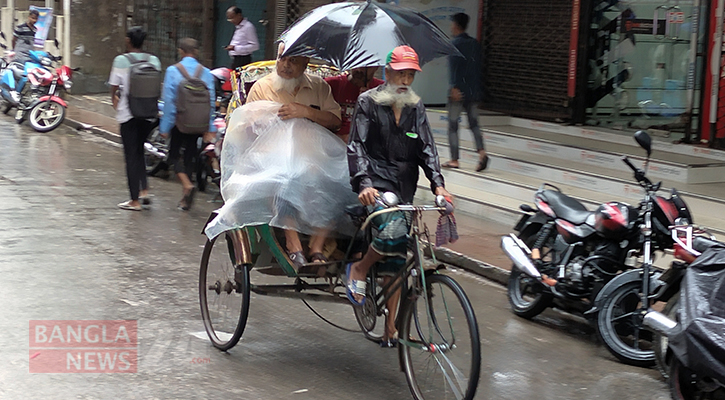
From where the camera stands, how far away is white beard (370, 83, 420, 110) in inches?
198

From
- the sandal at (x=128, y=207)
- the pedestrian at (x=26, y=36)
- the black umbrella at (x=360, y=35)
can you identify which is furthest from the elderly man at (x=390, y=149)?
the pedestrian at (x=26, y=36)

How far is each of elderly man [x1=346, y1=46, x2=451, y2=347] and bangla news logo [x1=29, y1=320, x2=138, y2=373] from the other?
1489mm

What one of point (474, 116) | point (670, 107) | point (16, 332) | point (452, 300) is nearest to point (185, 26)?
point (474, 116)

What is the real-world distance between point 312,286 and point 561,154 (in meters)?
6.82

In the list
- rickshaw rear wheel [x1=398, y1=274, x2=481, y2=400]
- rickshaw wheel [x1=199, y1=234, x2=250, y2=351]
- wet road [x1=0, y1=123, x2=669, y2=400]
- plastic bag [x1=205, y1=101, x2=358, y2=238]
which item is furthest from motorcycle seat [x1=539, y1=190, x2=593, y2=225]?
rickshaw wheel [x1=199, y1=234, x2=250, y2=351]

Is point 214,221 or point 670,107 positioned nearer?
point 214,221

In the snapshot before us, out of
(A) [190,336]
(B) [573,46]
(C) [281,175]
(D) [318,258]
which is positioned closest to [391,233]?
(D) [318,258]

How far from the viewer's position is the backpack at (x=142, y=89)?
9.42m

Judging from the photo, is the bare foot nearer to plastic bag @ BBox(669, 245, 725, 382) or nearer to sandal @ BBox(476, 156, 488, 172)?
plastic bag @ BBox(669, 245, 725, 382)

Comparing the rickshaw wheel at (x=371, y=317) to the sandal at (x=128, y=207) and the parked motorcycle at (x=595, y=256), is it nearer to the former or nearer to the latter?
the parked motorcycle at (x=595, y=256)

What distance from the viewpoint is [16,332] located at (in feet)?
18.5

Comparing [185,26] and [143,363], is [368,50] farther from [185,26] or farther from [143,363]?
[185,26]

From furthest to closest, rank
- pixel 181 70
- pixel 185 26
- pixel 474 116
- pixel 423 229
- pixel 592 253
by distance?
pixel 185 26
pixel 474 116
pixel 181 70
pixel 592 253
pixel 423 229

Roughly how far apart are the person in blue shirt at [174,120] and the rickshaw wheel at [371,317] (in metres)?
4.95
